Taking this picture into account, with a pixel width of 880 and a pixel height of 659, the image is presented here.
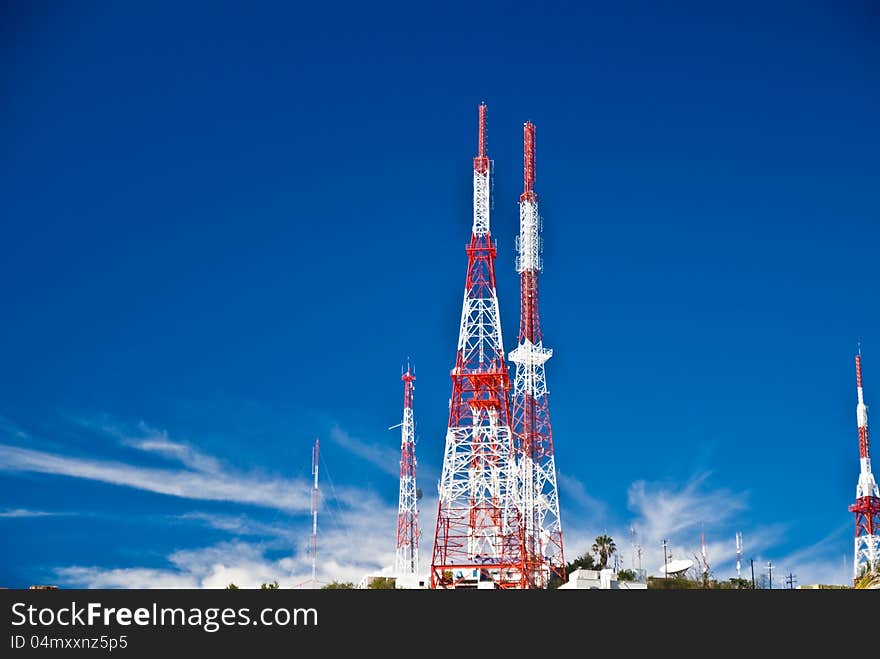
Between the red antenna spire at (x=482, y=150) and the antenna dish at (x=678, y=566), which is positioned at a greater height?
the red antenna spire at (x=482, y=150)

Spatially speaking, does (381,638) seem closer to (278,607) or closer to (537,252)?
(278,607)

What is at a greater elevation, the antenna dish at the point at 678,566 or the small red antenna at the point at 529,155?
the small red antenna at the point at 529,155

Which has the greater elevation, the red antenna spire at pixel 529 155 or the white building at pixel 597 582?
the red antenna spire at pixel 529 155

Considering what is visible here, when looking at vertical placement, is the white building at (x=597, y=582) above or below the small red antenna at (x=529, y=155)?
below

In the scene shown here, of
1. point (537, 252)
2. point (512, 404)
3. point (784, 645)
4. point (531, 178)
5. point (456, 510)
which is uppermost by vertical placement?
point (531, 178)

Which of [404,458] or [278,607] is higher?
[404,458]

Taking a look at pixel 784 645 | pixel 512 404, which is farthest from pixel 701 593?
pixel 512 404

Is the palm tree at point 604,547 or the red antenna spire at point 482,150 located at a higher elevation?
the red antenna spire at point 482,150

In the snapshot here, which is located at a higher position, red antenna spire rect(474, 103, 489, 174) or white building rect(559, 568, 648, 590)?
red antenna spire rect(474, 103, 489, 174)

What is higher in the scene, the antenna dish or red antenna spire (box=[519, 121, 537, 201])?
red antenna spire (box=[519, 121, 537, 201])

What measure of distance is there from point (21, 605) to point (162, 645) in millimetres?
5669

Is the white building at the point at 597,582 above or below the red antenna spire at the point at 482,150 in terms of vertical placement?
below

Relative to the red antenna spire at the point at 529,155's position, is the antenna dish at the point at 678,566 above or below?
below

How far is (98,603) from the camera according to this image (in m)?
42.0
